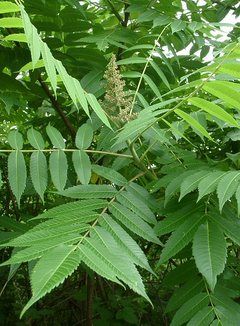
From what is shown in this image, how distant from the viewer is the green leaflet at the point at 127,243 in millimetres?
1204

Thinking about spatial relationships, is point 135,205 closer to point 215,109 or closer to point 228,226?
point 228,226

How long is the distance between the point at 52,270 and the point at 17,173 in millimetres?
830

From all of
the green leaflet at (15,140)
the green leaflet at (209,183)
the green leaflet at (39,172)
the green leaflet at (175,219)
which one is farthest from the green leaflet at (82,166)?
the green leaflet at (209,183)

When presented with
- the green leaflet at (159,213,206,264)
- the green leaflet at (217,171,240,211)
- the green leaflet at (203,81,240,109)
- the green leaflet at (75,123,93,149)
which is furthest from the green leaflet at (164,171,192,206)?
the green leaflet at (75,123,93,149)

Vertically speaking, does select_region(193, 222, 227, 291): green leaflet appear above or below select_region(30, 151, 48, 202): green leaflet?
below

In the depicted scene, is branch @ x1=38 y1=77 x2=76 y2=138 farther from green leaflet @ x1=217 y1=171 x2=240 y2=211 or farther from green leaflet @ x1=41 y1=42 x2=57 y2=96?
green leaflet @ x1=217 y1=171 x2=240 y2=211

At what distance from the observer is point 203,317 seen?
1.38 m

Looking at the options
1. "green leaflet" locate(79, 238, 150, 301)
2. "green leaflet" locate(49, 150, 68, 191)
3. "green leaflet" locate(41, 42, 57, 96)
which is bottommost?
"green leaflet" locate(79, 238, 150, 301)

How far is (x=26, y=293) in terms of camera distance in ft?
11.1

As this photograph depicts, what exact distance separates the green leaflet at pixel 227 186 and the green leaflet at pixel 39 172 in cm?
66

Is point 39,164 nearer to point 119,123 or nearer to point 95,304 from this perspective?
point 119,123

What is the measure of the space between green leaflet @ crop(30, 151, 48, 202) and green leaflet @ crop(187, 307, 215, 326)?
687 mm

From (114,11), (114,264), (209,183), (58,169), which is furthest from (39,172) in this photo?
(114,11)

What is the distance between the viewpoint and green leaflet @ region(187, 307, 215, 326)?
137 cm
